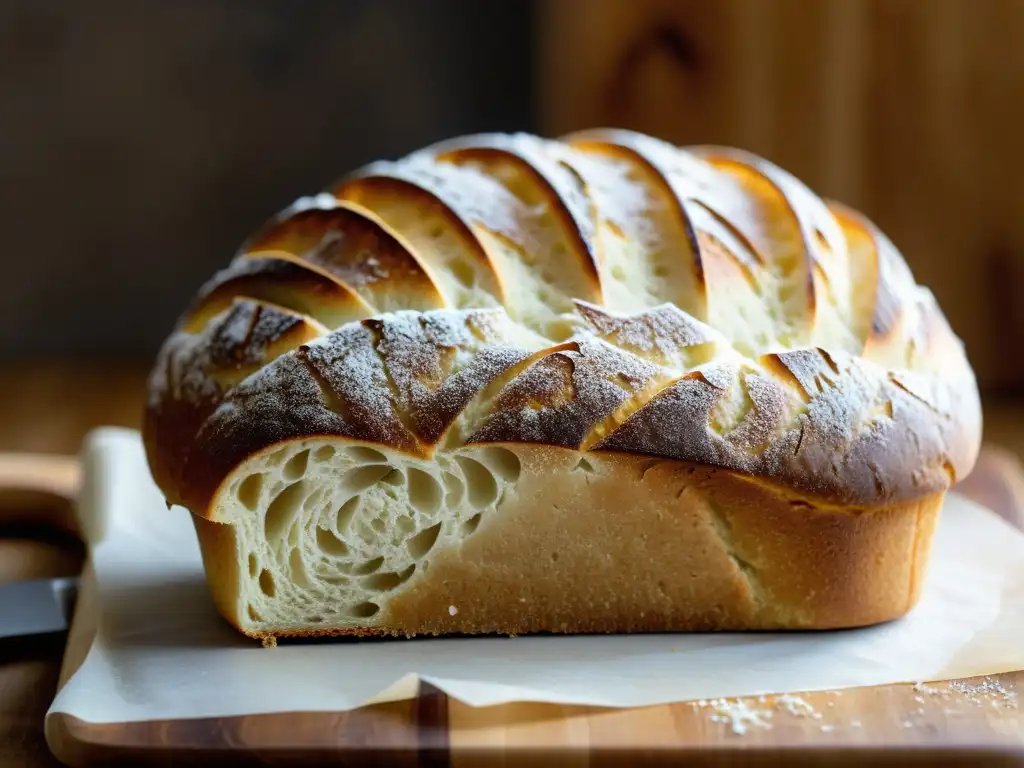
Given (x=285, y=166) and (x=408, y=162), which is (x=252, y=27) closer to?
(x=285, y=166)

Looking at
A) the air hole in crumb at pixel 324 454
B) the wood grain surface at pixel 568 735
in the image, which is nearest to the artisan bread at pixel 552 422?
the air hole in crumb at pixel 324 454

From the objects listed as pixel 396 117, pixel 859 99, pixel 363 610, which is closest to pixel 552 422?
pixel 363 610

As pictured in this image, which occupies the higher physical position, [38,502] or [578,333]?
[578,333]

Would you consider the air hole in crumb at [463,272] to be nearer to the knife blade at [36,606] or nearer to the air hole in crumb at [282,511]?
the air hole in crumb at [282,511]

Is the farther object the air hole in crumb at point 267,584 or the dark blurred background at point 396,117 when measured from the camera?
the dark blurred background at point 396,117

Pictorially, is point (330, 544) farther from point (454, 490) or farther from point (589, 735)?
point (589, 735)

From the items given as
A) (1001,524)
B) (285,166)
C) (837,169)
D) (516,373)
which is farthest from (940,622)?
(285,166)
